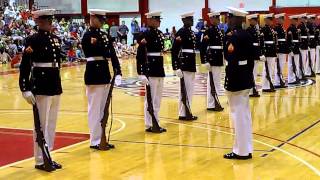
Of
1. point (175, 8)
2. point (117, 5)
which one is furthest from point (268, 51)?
point (117, 5)

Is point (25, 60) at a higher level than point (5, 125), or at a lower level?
higher

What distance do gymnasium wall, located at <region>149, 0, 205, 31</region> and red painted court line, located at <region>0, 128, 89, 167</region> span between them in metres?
24.4

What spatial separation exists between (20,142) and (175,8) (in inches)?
1023

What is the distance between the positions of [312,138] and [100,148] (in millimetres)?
3151

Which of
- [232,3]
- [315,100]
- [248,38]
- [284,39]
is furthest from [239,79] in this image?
[232,3]

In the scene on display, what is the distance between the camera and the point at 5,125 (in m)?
9.46

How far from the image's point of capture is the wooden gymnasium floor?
6.35 metres

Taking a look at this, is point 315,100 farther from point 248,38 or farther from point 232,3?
point 232,3

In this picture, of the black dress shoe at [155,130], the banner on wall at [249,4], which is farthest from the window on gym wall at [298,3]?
the black dress shoe at [155,130]

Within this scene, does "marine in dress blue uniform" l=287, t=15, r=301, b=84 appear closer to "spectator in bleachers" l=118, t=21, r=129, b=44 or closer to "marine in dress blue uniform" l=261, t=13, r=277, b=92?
"marine in dress blue uniform" l=261, t=13, r=277, b=92

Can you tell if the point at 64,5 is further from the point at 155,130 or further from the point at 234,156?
the point at 234,156

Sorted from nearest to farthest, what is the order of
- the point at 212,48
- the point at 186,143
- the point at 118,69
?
the point at 118,69
the point at 186,143
the point at 212,48

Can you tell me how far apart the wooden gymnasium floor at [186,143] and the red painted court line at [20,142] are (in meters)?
0.20

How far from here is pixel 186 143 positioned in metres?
7.86
